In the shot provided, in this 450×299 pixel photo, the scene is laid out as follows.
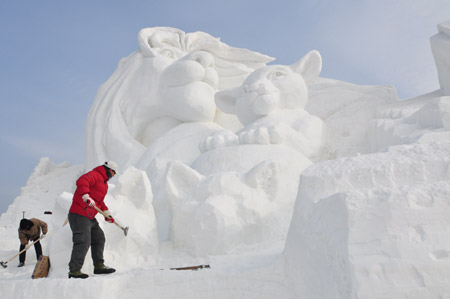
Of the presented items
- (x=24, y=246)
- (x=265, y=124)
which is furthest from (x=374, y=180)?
(x=24, y=246)

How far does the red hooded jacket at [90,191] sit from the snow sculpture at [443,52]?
12.6ft

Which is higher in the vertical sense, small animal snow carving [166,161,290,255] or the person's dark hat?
the person's dark hat

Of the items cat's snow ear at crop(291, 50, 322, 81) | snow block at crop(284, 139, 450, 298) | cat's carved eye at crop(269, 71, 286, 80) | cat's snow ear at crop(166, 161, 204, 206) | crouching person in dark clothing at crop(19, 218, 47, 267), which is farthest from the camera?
cat's snow ear at crop(291, 50, 322, 81)

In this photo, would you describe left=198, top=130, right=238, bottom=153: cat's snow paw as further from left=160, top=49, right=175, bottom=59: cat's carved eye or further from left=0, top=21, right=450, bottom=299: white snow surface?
left=160, top=49, right=175, bottom=59: cat's carved eye

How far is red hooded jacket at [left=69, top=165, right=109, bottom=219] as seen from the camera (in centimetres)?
233

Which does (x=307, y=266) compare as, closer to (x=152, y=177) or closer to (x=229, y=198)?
(x=229, y=198)

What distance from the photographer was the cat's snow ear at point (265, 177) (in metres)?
2.77

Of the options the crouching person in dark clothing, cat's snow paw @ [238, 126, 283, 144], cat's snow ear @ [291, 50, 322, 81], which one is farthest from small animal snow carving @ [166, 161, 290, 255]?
cat's snow ear @ [291, 50, 322, 81]

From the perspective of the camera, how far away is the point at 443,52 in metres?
4.39

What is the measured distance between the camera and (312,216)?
5.64ft

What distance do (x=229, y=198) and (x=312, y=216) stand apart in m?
1.01

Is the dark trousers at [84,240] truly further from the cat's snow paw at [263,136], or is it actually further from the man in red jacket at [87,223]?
the cat's snow paw at [263,136]

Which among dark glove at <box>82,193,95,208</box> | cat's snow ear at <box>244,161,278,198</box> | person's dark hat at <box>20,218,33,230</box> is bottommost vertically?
dark glove at <box>82,193,95,208</box>

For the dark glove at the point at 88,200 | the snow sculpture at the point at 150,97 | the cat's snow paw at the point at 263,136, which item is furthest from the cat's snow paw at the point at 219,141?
the dark glove at the point at 88,200
